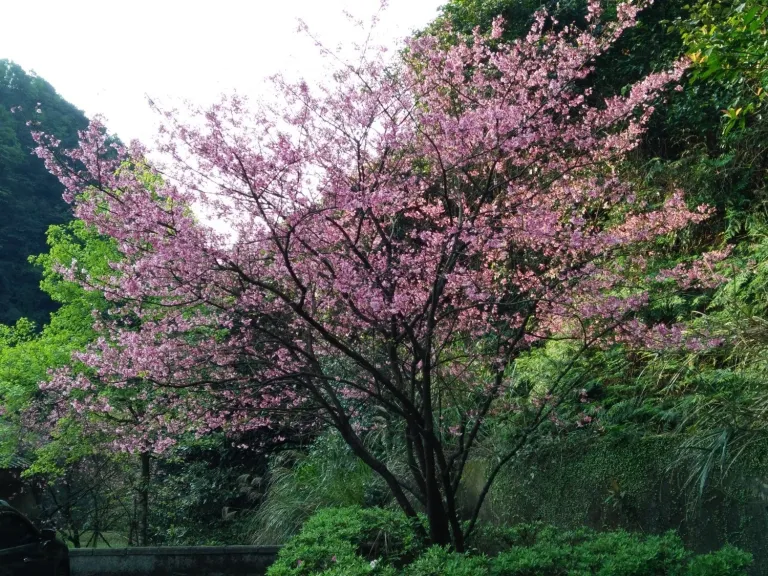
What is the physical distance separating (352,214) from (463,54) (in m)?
1.44

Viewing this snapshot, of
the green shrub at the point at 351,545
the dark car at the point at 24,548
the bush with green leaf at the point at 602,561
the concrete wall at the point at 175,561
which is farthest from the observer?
the concrete wall at the point at 175,561

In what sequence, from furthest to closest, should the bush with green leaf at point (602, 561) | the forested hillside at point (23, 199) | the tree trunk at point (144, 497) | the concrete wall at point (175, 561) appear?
1. the forested hillside at point (23, 199)
2. the tree trunk at point (144, 497)
3. the concrete wall at point (175, 561)
4. the bush with green leaf at point (602, 561)

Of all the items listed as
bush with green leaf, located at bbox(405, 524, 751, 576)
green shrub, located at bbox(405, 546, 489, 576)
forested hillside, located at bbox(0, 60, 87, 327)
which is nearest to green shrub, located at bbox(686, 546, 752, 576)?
bush with green leaf, located at bbox(405, 524, 751, 576)

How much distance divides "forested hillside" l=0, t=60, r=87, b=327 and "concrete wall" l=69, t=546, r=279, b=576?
18950 millimetres

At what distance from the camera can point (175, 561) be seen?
7.84 m

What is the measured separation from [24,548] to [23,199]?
80.1ft

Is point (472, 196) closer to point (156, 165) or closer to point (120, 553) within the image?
point (156, 165)

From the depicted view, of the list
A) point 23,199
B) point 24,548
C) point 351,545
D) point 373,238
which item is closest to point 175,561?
point 24,548

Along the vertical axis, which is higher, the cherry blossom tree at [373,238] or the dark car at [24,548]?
the cherry blossom tree at [373,238]

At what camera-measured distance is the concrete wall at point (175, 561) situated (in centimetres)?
715

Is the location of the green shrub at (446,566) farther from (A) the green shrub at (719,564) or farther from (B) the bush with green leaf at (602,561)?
(A) the green shrub at (719,564)

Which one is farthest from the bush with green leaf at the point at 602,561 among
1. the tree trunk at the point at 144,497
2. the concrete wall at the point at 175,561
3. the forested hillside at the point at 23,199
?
the forested hillside at the point at 23,199

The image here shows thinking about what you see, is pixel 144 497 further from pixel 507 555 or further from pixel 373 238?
pixel 507 555

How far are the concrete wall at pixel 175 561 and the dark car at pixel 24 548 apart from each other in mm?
1256
